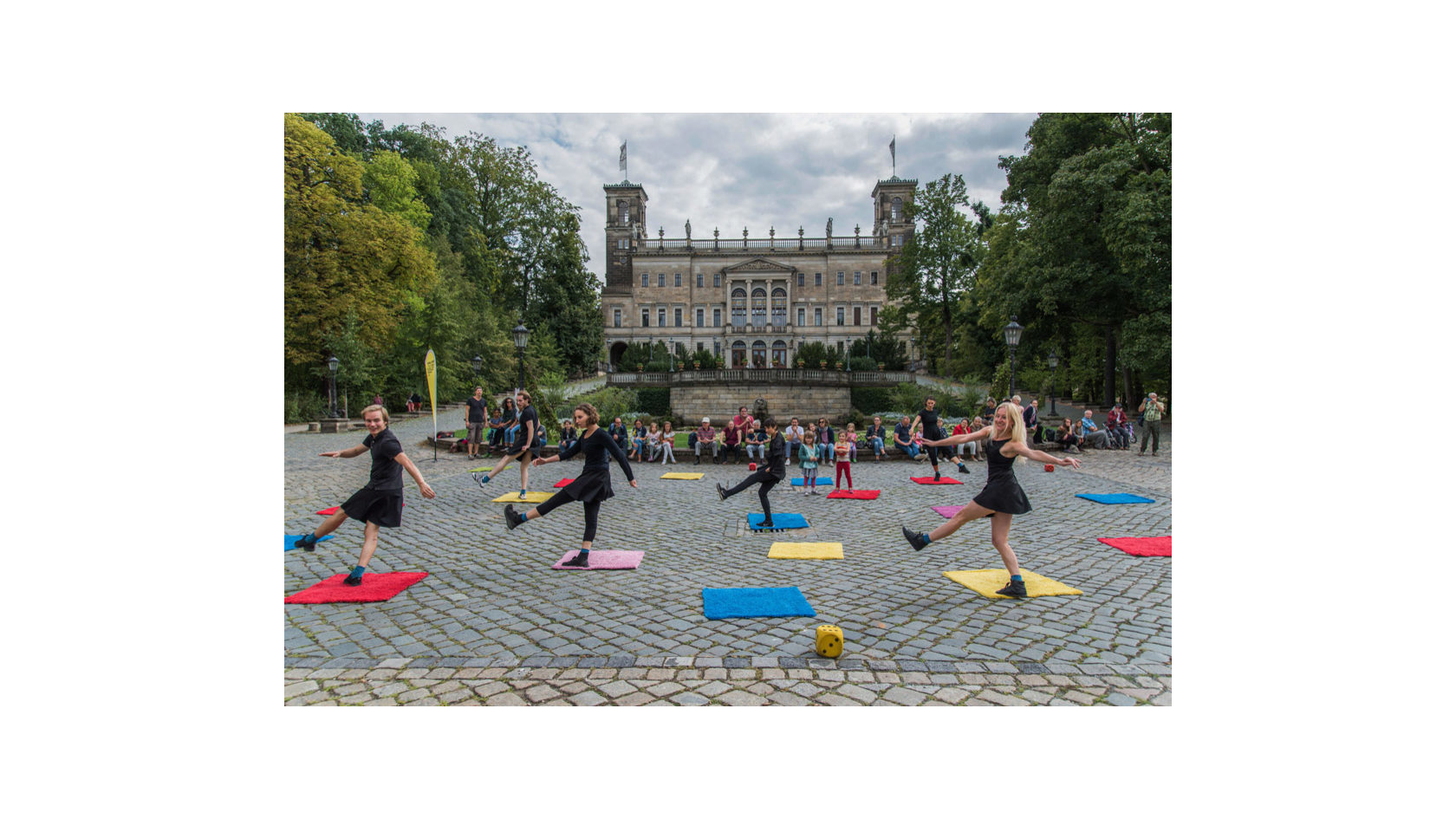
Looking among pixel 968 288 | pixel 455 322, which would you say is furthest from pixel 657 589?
pixel 968 288

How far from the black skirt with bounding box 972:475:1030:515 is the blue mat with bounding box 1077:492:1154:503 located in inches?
227

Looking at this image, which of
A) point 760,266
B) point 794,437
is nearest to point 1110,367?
point 794,437

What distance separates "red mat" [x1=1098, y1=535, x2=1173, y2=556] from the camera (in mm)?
6660

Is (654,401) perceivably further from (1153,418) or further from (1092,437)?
(1153,418)

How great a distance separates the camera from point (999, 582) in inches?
222

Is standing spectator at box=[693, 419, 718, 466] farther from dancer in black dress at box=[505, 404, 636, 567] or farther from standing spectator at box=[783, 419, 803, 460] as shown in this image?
dancer in black dress at box=[505, 404, 636, 567]

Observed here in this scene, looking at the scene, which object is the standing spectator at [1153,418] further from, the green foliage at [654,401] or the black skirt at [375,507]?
the green foliage at [654,401]

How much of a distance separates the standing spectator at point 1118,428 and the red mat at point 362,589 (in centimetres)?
1804

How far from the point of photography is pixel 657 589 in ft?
18.0

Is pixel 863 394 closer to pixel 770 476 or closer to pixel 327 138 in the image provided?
pixel 327 138

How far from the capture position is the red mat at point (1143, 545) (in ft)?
21.9

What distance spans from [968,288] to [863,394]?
41.9 ft

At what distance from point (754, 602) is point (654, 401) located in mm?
31580

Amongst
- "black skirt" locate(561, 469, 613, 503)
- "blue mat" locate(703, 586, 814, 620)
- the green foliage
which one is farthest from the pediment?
"blue mat" locate(703, 586, 814, 620)
